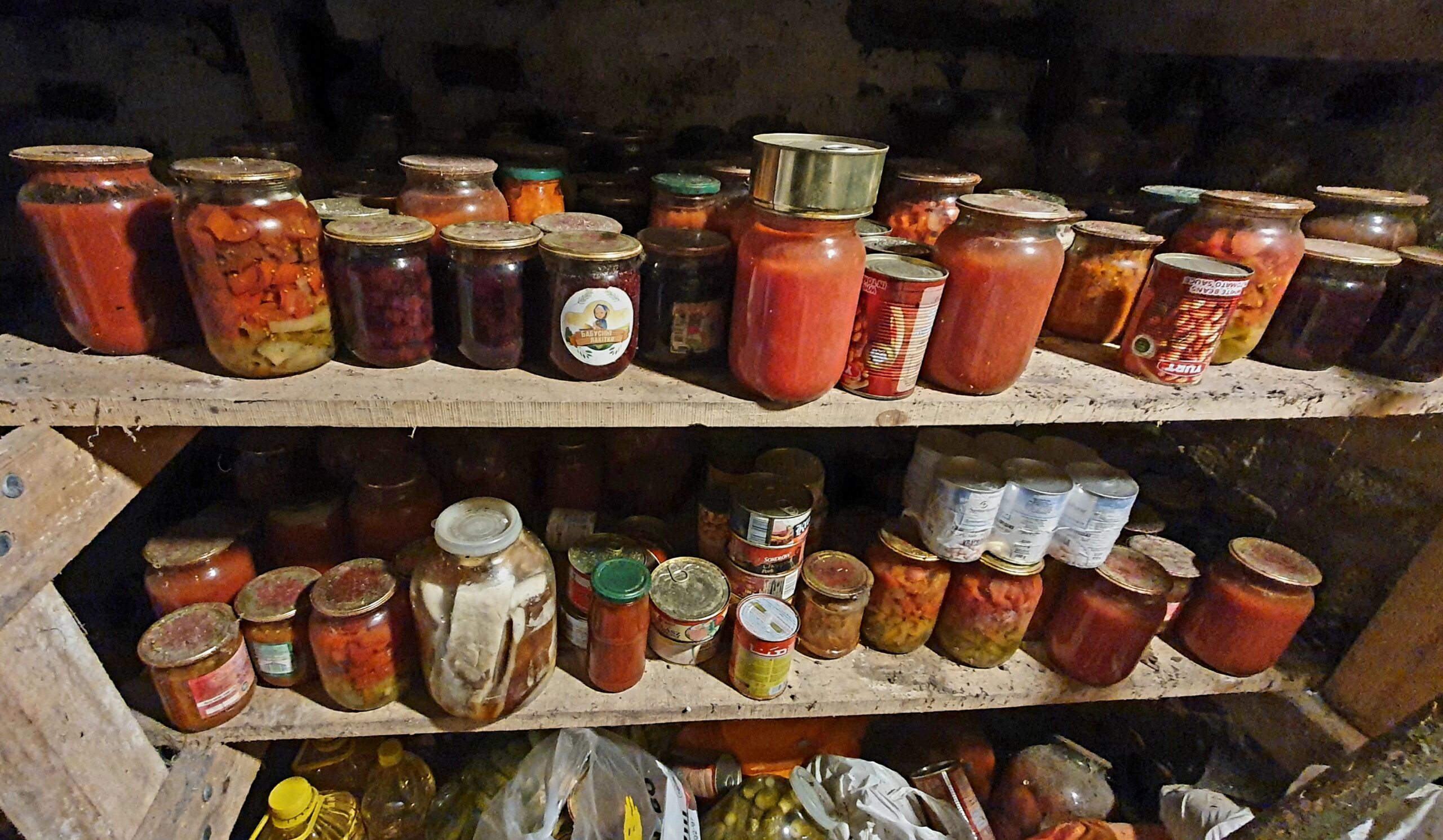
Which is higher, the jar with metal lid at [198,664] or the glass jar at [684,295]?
the glass jar at [684,295]

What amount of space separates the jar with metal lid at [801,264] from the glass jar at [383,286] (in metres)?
0.34

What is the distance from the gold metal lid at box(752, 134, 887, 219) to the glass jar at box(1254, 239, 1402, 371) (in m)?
0.62

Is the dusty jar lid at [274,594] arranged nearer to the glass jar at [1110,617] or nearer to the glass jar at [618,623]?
the glass jar at [618,623]

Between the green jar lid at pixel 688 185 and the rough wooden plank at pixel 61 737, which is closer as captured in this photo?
the rough wooden plank at pixel 61 737

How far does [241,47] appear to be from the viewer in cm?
109

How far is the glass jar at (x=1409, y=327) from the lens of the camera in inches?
34.2

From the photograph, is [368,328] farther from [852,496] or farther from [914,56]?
[914,56]

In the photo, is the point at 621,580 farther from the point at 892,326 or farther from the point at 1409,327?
the point at 1409,327

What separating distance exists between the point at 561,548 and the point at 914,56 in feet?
3.33

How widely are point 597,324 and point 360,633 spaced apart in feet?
1.62

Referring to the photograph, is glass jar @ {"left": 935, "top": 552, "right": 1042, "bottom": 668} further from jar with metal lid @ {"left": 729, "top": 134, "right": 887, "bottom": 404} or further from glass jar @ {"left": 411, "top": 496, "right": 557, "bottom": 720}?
glass jar @ {"left": 411, "top": 496, "right": 557, "bottom": 720}

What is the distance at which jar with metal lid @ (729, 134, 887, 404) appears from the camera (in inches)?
26.3

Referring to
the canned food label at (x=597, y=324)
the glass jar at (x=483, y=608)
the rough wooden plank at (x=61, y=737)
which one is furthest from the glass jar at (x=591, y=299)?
the rough wooden plank at (x=61, y=737)

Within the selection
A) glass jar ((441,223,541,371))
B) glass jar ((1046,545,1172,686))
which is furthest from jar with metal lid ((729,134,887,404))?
glass jar ((1046,545,1172,686))
